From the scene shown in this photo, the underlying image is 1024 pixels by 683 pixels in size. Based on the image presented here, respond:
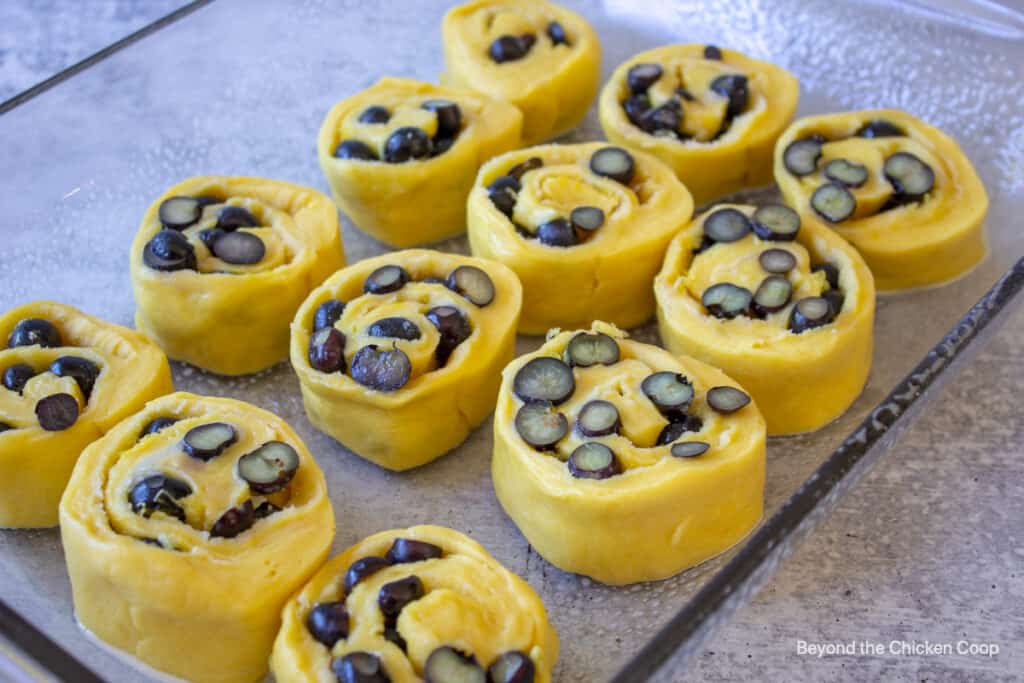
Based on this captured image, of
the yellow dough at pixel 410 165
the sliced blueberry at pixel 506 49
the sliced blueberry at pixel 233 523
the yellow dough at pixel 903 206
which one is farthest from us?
the sliced blueberry at pixel 506 49

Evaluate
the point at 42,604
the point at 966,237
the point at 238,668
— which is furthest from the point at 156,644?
the point at 966,237

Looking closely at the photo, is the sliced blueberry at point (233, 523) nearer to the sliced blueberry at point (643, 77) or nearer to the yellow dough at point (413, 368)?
the yellow dough at point (413, 368)

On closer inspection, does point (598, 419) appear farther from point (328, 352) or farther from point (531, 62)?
point (531, 62)

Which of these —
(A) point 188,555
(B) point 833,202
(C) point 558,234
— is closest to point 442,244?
(C) point 558,234

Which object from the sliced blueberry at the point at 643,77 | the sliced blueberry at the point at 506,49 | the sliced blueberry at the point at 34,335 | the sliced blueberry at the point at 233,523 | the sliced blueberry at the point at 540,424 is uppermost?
the sliced blueberry at the point at 506,49

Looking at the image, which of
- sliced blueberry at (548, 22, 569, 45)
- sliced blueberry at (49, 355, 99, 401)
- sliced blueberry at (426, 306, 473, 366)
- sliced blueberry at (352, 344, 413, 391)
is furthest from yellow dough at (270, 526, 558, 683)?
sliced blueberry at (548, 22, 569, 45)

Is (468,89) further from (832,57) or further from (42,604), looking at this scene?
(42,604)

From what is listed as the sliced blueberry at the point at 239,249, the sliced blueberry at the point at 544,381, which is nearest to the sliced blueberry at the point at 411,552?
the sliced blueberry at the point at 544,381
